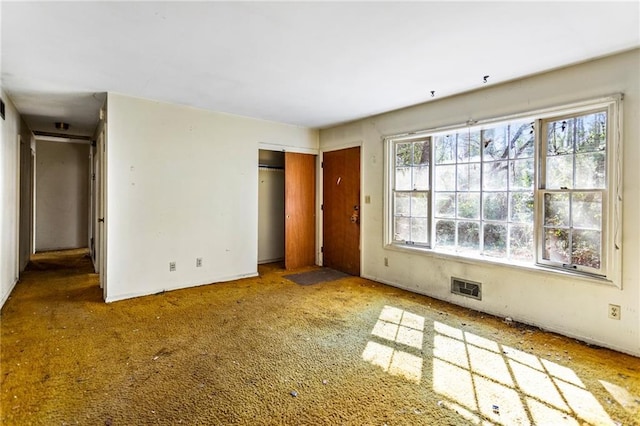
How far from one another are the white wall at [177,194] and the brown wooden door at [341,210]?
1102 millimetres

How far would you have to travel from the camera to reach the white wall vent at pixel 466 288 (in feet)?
11.5

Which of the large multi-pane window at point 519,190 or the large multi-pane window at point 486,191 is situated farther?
the large multi-pane window at point 486,191

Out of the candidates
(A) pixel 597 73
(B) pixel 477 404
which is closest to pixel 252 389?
(B) pixel 477 404

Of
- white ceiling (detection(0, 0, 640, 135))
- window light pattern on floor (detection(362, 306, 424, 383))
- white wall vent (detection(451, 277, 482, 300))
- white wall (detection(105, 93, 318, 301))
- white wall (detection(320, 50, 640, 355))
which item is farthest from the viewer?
white wall (detection(105, 93, 318, 301))

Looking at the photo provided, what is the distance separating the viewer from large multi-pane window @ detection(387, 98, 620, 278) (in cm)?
275

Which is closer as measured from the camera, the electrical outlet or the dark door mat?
the electrical outlet

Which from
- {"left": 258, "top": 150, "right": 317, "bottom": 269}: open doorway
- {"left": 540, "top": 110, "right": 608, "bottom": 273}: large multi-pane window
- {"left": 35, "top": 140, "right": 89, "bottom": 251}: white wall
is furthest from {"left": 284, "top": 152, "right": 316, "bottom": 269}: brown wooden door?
{"left": 35, "top": 140, "right": 89, "bottom": 251}: white wall

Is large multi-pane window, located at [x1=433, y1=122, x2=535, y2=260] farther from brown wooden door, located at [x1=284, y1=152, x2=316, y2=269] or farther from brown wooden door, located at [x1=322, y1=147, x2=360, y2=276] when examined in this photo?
brown wooden door, located at [x1=284, y1=152, x2=316, y2=269]

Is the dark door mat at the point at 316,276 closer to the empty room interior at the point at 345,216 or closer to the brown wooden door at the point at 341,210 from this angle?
the empty room interior at the point at 345,216

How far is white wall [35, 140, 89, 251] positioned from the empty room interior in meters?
1.81

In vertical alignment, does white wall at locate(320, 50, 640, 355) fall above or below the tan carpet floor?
above

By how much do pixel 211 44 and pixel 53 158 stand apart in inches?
260

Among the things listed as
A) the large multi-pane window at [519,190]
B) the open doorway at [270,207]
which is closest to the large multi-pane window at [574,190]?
the large multi-pane window at [519,190]

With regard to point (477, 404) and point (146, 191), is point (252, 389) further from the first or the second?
point (146, 191)
